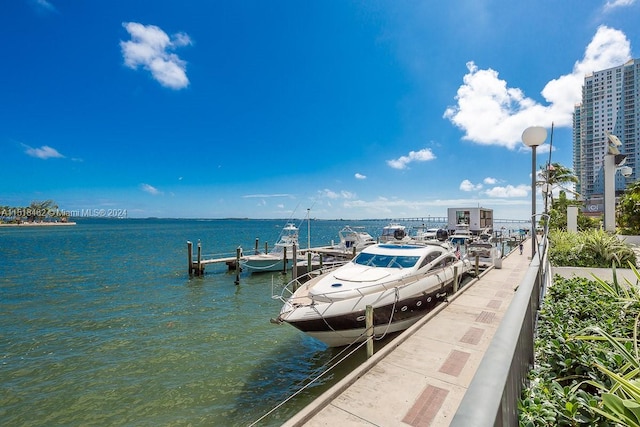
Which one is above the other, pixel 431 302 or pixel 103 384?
pixel 431 302

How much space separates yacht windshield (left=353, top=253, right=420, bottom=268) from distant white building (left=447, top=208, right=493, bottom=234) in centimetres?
3357

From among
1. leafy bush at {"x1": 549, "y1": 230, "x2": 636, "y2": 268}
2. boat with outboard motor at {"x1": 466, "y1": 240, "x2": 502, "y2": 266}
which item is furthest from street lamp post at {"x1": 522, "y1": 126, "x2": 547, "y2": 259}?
boat with outboard motor at {"x1": 466, "y1": 240, "x2": 502, "y2": 266}

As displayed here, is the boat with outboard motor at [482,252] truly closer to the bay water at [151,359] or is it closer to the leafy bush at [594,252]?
the leafy bush at [594,252]

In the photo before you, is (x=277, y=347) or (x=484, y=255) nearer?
(x=277, y=347)

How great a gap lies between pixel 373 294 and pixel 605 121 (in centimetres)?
10283

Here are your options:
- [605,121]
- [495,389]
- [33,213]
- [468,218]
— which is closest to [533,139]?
[495,389]

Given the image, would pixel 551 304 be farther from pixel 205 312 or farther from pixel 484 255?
pixel 484 255

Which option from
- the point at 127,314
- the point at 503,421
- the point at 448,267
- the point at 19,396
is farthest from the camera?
the point at 127,314

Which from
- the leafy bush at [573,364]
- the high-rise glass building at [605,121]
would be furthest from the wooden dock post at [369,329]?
the high-rise glass building at [605,121]

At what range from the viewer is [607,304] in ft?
12.7

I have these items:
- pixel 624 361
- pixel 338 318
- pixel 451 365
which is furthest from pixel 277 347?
pixel 624 361

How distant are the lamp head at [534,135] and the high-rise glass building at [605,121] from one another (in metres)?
62.7

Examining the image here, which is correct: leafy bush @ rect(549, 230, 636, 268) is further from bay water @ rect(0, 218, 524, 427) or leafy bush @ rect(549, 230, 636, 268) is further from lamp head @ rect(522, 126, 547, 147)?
bay water @ rect(0, 218, 524, 427)

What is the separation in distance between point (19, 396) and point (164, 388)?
361cm
